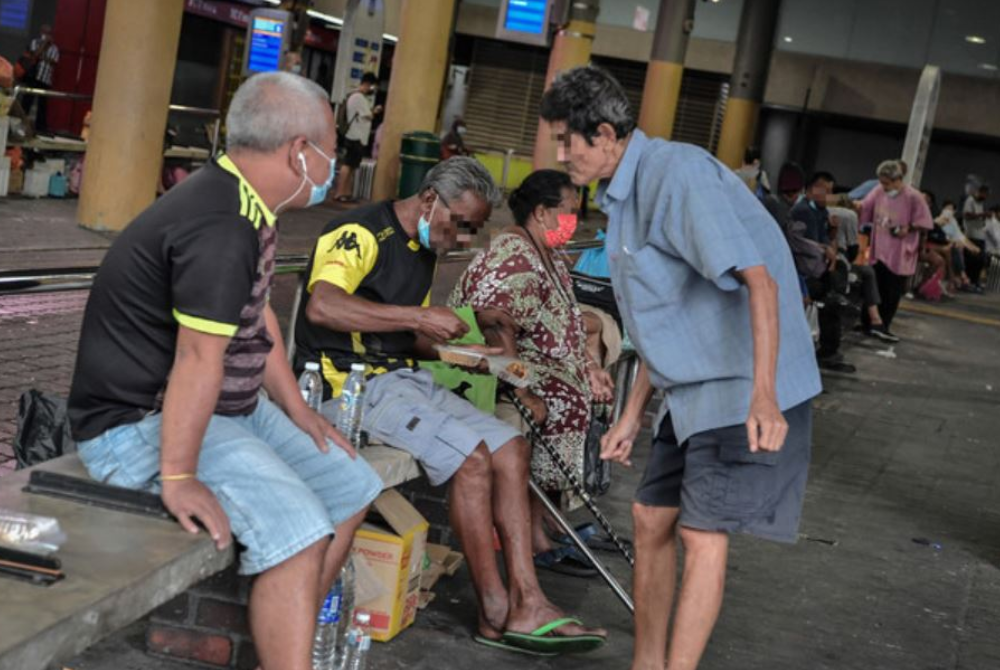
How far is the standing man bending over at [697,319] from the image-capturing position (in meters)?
4.20

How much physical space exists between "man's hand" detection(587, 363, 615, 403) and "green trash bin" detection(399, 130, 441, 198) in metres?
13.6

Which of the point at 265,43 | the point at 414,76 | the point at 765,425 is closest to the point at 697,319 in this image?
the point at 765,425

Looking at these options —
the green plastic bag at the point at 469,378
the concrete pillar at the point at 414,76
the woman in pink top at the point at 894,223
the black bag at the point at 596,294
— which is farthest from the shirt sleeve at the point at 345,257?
the concrete pillar at the point at 414,76

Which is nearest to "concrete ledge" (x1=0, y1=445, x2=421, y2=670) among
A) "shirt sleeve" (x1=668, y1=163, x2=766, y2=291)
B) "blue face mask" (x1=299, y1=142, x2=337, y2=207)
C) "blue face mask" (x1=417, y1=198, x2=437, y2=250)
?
"blue face mask" (x1=299, y1=142, x2=337, y2=207)

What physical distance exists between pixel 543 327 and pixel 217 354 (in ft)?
9.34

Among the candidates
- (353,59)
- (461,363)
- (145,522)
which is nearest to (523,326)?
(461,363)

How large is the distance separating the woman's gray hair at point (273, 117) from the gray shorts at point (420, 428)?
4.86 ft

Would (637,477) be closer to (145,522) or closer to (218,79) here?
(145,522)

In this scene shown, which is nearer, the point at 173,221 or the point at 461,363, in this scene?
the point at 173,221

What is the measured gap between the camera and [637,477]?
8.07 meters

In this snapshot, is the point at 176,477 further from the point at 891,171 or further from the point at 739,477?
the point at 891,171

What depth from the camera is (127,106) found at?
533 inches

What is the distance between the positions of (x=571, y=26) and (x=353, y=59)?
3688 mm

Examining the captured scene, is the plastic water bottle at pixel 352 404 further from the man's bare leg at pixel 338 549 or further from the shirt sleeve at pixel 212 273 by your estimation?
the shirt sleeve at pixel 212 273
